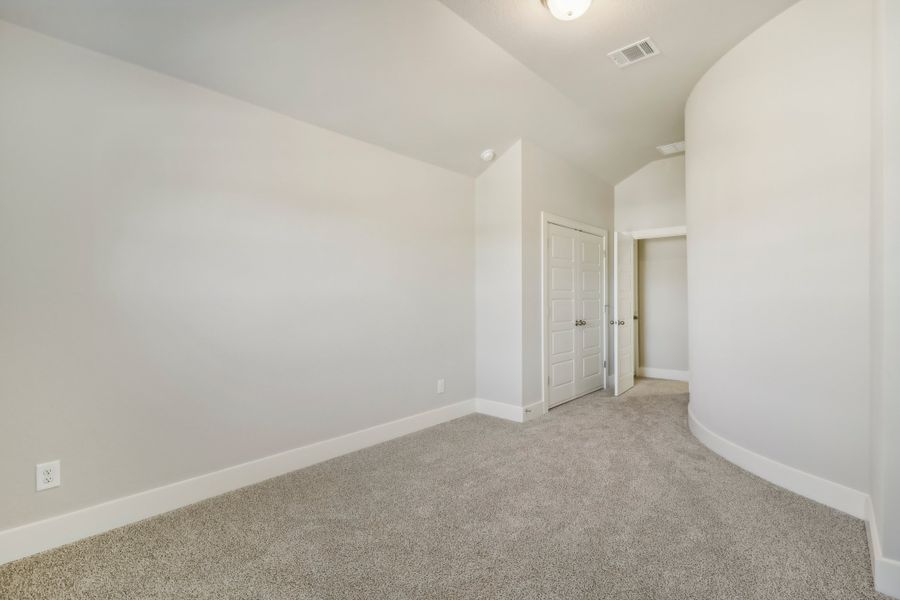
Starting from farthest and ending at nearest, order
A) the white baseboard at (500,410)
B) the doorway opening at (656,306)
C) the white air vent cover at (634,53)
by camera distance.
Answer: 1. the doorway opening at (656,306)
2. the white baseboard at (500,410)
3. the white air vent cover at (634,53)

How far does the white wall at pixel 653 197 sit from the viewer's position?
521 centimetres

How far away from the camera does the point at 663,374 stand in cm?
577

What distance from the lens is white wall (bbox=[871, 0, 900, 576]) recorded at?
1568 mm

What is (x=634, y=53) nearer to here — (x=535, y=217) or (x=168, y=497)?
(x=535, y=217)

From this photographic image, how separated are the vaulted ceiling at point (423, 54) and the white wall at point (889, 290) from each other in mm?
1122

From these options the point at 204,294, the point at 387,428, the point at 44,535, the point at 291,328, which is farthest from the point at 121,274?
the point at 387,428

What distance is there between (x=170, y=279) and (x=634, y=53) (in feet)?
11.0

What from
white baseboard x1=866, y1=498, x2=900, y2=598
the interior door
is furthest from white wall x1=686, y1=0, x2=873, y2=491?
the interior door

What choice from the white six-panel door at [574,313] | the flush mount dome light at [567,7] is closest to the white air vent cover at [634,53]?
the flush mount dome light at [567,7]

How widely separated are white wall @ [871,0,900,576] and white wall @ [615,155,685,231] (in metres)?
3.64

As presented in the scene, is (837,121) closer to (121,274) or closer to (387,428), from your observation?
(387,428)

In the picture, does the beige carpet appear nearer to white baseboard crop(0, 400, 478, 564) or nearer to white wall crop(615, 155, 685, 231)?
white baseboard crop(0, 400, 478, 564)

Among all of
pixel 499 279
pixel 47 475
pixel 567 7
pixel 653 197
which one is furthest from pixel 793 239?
pixel 47 475

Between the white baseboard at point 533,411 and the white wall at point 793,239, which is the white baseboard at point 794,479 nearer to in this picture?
the white wall at point 793,239
